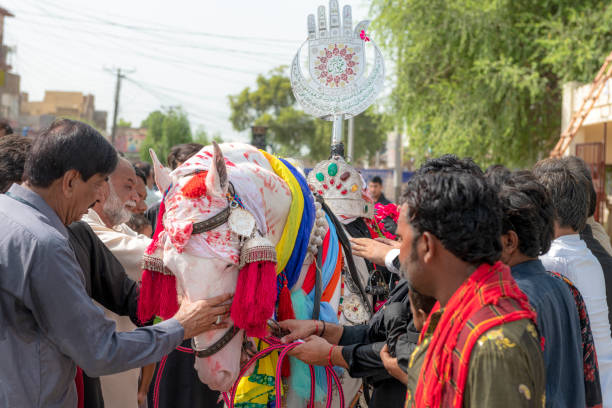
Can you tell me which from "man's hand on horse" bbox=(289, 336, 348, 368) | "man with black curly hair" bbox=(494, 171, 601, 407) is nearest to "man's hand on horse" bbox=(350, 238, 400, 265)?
"man's hand on horse" bbox=(289, 336, 348, 368)

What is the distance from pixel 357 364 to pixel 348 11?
2477 millimetres

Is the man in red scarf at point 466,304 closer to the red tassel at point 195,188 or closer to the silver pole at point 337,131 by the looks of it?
the red tassel at point 195,188

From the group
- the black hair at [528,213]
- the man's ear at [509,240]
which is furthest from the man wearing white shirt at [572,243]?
the man's ear at [509,240]

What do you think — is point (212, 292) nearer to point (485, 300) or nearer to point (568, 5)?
point (485, 300)

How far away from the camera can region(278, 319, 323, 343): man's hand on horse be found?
218cm

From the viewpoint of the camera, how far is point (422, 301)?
163cm

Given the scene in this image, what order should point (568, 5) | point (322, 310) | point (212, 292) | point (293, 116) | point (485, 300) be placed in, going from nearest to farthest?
point (485, 300)
point (212, 292)
point (322, 310)
point (568, 5)
point (293, 116)

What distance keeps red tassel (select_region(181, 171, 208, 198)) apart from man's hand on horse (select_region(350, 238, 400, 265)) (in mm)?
928

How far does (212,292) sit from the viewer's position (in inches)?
76.0

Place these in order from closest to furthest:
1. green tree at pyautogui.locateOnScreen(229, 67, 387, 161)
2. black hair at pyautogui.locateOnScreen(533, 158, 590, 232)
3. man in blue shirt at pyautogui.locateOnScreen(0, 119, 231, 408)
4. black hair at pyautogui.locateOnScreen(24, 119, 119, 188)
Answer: man in blue shirt at pyautogui.locateOnScreen(0, 119, 231, 408) < black hair at pyautogui.locateOnScreen(24, 119, 119, 188) < black hair at pyautogui.locateOnScreen(533, 158, 590, 232) < green tree at pyautogui.locateOnScreen(229, 67, 387, 161)

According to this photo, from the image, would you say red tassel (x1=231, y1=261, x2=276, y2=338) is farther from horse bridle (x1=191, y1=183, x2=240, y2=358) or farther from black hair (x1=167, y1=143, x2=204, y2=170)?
black hair (x1=167, y1=143, x2=204, y2=170)

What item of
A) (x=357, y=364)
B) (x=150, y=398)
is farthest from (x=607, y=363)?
(x=150, y=398)

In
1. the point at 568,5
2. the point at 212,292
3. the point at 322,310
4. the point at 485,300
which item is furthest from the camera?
the point at 568,5

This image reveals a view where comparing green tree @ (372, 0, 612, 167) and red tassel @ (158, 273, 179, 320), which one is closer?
red tassel @ (158, 273, 179, 320)
